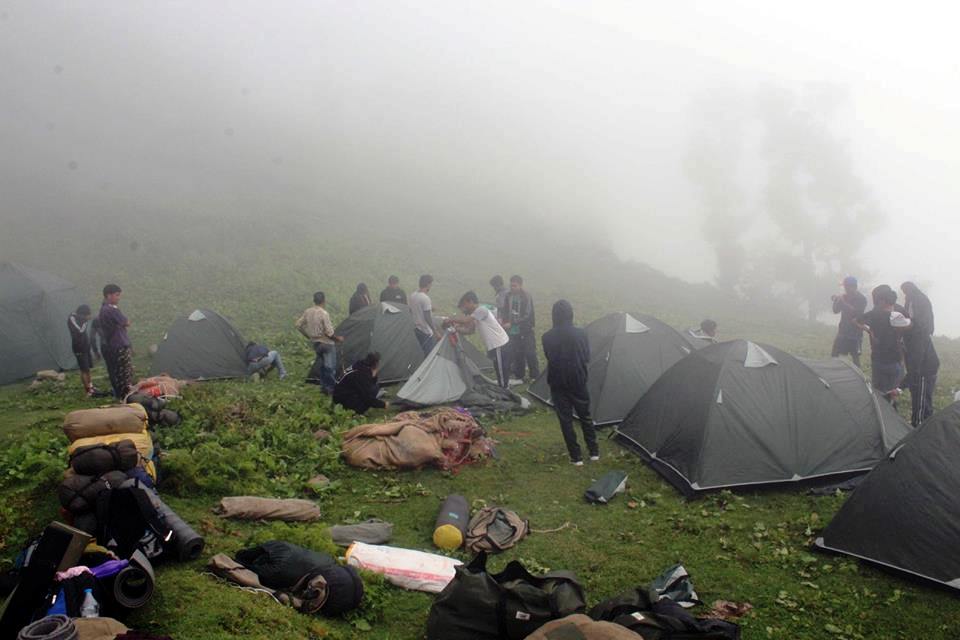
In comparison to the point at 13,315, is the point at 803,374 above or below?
above

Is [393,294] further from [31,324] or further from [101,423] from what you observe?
[101,423]

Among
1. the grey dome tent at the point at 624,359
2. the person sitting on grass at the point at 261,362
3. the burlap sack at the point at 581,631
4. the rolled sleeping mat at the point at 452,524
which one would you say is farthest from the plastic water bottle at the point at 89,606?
the person sitting on grass at the point at 261,362

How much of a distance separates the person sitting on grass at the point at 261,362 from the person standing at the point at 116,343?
2.88 m

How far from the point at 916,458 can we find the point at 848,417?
8.27 ft

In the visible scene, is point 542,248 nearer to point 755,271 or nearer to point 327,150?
point 755,271

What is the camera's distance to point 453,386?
12891 millimetres

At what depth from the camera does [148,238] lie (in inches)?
1321

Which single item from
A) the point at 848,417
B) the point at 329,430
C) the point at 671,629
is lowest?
the point at 329,430

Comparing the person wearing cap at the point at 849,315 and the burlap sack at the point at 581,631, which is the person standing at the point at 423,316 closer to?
the person wearing cap at the point at 849,315

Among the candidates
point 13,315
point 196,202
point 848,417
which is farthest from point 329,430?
point 196,202

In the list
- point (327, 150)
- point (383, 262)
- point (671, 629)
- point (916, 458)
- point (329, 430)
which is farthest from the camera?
point (327, 150)

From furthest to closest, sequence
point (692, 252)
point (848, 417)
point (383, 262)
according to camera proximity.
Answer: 1. point (692, 252)
2. point (383, 262)
3. point (848, 417)

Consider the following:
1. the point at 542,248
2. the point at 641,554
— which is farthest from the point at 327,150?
the point at 641,554

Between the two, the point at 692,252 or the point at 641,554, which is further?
the point at 692,252
